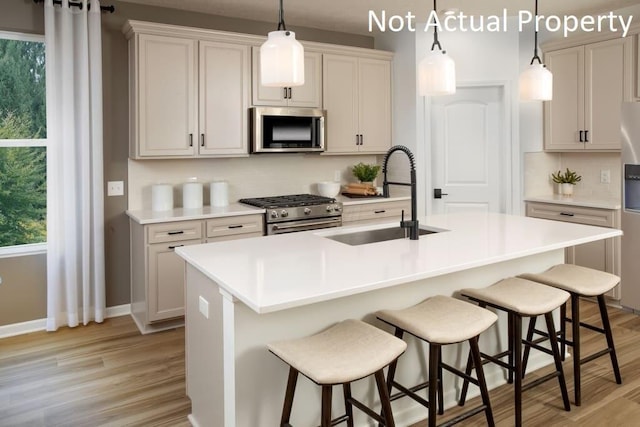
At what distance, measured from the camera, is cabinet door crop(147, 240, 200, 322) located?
3859mm

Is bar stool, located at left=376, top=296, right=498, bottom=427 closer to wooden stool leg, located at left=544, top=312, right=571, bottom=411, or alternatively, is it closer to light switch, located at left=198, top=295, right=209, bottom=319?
wooden stool leg, located at left=544, top=312, right=571, bottom=411

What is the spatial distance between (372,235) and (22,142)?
9.12ft

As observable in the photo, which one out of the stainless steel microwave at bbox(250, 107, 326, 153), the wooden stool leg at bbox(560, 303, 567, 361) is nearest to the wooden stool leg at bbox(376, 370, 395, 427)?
the wooden stool leg at bbox(560, 303, 567, 361)

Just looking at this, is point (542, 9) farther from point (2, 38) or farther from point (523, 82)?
point (2, 38)

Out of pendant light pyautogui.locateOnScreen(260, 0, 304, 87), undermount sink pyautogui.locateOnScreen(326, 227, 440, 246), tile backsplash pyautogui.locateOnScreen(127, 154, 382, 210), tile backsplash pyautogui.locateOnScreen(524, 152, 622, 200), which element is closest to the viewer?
pendant light pyautogui.locateOnScreen(260, 0, 304, 87)

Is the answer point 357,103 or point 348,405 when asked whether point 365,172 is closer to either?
point 357,103

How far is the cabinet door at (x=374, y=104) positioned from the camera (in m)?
5.17

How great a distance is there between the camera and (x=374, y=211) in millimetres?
4961

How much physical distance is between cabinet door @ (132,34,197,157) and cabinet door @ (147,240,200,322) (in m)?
0.80

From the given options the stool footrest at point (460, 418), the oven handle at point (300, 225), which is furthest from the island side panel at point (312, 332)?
the oven handle at point (300, 225)

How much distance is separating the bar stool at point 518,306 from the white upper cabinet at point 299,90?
2614 millimetres

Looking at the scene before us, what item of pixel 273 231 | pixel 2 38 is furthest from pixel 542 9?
pixel 2 38

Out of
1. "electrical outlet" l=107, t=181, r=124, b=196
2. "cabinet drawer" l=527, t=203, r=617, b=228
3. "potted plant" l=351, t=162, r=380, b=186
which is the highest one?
"potted plant" l=351, t=162, r=380, b=186

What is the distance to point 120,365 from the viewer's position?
3.33m
